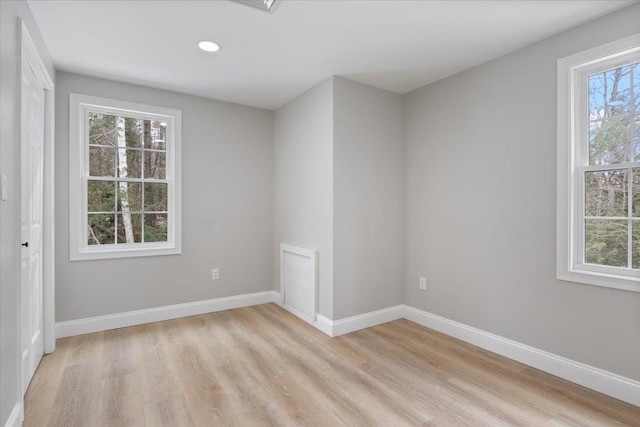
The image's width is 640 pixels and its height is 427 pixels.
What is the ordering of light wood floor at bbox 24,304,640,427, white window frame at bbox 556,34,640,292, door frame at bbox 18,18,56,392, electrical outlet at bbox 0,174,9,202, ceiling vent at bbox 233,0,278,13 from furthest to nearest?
door frame at bbox 18,18,56,392 < white window frame at bbox 556,34,640,292 < ceiling vent at bbox 233,0,278,13 < light wood floor at bbox 24,304,640,427 < electrical outlet at bbox 0,174,9,202

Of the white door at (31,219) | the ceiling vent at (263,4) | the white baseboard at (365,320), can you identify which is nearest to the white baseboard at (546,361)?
the white baseboard at (365,320)

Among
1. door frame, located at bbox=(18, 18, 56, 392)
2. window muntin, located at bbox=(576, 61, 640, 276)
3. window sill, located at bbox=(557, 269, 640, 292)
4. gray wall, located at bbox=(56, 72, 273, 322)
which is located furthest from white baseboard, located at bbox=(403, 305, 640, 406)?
door frame, located at bbox=(18, 18, 56, 392)

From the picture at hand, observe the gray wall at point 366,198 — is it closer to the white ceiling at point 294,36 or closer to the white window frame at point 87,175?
the white ceiling at point 294,36

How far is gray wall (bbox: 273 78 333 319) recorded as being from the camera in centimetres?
319

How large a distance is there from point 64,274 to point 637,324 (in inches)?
176

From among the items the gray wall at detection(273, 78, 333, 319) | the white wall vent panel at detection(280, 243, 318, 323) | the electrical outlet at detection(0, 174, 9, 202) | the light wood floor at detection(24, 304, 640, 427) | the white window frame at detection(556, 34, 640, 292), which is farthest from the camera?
the white wall vent panel at detection(280, 243, 318, 323)

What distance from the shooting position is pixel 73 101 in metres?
3.08

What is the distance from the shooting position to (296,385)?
226 cm

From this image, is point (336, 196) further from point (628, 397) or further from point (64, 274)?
point (64, 274)

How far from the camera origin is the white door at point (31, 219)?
7.01 ft

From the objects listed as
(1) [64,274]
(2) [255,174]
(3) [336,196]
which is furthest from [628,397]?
(1) [64,274]

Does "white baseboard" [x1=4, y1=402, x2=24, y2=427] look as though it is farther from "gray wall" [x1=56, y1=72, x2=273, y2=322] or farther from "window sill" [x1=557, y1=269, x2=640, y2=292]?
"window sill" [x1=557, y1=269, x2=640, y2=292]

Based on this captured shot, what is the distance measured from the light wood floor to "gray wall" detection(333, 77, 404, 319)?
0.46 m

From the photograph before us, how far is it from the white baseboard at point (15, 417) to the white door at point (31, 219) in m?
0.33
